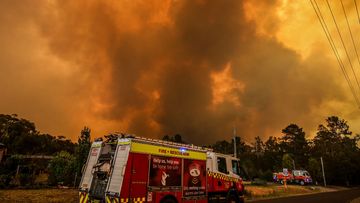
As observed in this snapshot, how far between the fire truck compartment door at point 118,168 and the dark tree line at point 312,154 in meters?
52.7

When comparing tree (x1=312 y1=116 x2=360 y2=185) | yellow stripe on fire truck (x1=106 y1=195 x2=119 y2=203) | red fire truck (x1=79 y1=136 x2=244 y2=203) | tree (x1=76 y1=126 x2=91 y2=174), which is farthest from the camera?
tree (x1=312 y1=116 x2=360 y2=185)

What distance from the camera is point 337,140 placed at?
111500 mm

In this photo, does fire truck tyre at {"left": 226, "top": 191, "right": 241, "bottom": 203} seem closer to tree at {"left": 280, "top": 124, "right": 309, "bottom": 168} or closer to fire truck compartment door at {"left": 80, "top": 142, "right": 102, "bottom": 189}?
fire truck compartment door at {"left": 80, "top": 142, "right": 102, "bottom": 189}

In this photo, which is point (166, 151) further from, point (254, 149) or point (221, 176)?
point (254, 149)

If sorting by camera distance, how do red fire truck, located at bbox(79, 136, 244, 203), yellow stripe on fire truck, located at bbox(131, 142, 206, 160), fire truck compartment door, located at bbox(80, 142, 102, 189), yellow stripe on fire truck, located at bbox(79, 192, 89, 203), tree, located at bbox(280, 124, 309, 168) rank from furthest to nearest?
1. tree, located at bbox(280, 124, 309, 168)
2. fire truck compartment door, located at bbox(80, 142, 102, 189)
3. yellow stripe on fire truck, located at bbox(79, 192, 89, 203)
4. yellow stripe on fire truck, located at bbox(131, 142, 206, 160)
5. red fire truck, located at bbox(79, 136, 244, 203)

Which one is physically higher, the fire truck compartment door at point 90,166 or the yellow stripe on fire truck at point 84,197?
the fire truck compartment door at point 90,166

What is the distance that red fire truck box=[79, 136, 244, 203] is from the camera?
1135cm

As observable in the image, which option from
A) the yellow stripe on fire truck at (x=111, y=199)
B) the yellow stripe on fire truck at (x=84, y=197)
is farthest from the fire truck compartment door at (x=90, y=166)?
the yellow stripe on fire truck at (x=111, y=199)

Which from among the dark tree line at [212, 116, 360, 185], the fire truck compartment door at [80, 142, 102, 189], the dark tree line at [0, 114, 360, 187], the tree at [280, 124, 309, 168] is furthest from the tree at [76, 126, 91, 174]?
the tree at [280, 124, 309, 168]

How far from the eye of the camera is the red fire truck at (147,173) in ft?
37.2

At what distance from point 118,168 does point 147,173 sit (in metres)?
1.29

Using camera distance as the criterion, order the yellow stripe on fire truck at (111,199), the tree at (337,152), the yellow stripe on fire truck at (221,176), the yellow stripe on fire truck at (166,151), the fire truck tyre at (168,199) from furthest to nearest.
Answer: the tree at (337,152) → the yellow stripe on fire truck at (221,176) → the fire truck tyre at (168,199) → the yellow stripe on fire truck at (166,151) → the yellow stripe on fire truck at (111,199)

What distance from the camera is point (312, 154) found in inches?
3765

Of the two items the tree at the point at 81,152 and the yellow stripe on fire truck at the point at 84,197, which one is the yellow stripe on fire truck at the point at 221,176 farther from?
the tree at the point at 81,152
